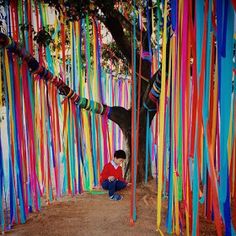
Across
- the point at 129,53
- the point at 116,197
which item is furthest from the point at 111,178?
the point at 129,53

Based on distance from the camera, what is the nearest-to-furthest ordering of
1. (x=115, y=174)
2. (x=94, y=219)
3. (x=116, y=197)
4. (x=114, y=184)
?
(x=94, y=219)
(x=116, y=197)
(x=114, y=184)
(x=115, y=174)

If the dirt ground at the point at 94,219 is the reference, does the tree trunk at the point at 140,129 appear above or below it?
above

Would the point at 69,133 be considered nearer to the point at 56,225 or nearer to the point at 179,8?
the point at 56,225

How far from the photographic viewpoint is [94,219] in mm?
2686

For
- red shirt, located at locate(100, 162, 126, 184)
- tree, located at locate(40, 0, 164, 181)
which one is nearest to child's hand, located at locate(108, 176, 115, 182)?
red shirt, located at locate(100, 162, 126, 184)

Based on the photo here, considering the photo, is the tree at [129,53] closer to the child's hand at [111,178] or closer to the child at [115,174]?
the child at [115,174]

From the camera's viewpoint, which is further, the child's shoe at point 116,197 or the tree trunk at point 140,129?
the tree trunk at point 140,129

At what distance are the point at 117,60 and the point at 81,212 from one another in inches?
108

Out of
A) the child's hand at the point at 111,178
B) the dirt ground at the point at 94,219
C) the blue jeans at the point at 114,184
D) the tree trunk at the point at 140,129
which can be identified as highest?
the tree trunk at the point at 140,129

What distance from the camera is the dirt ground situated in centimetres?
243

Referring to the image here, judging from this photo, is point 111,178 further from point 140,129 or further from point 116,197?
point 140,129

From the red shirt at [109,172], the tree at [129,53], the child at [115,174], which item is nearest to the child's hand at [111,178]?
the child at [115,174]

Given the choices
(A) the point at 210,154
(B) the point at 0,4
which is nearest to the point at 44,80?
(B) the point at 0,4

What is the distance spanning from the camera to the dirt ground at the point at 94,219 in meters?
2.43
